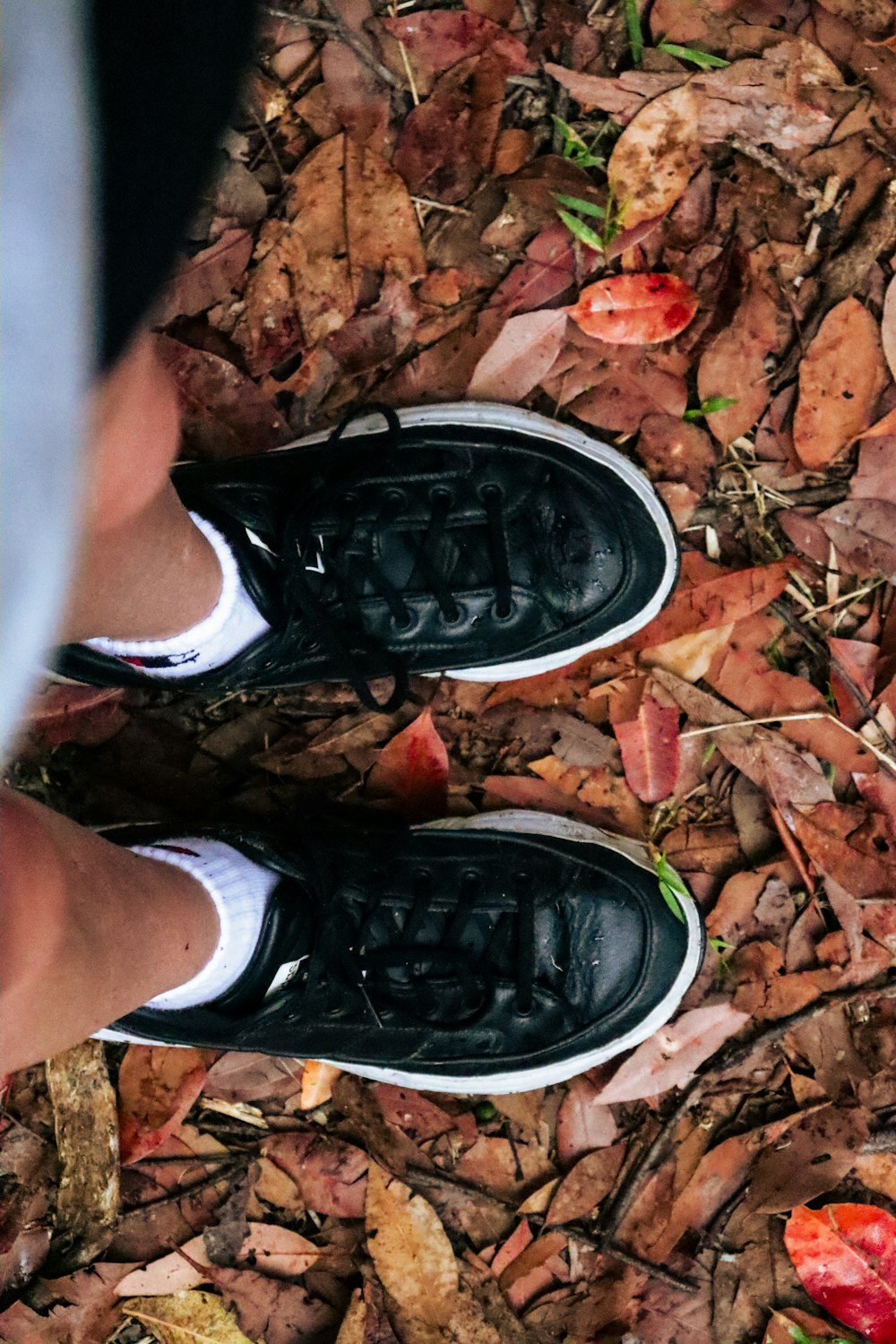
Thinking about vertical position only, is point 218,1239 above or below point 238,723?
below

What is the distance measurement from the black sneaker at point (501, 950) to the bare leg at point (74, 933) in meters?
0.33

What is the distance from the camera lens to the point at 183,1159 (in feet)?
4.95

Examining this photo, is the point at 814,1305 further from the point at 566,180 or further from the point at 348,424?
the point at 566,180

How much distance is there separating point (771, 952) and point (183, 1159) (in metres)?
0.94

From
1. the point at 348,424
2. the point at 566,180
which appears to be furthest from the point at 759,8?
the point at 348,424

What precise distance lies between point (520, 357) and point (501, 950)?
86 cm

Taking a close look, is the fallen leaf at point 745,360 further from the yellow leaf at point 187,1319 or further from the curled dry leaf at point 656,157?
the yellow leaf at point 187,1319

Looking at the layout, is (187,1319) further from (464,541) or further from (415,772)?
(464,541)

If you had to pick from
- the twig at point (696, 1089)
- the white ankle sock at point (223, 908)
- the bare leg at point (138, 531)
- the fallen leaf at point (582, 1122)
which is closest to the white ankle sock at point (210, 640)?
the bare leg at point (138, 531)

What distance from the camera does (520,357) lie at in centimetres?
145

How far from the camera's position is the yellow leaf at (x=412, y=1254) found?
4.83ft

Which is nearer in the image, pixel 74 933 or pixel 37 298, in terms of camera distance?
pixel 37 298

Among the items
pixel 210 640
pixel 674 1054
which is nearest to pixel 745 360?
pixel 210 640

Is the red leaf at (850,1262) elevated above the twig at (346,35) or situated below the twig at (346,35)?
below
